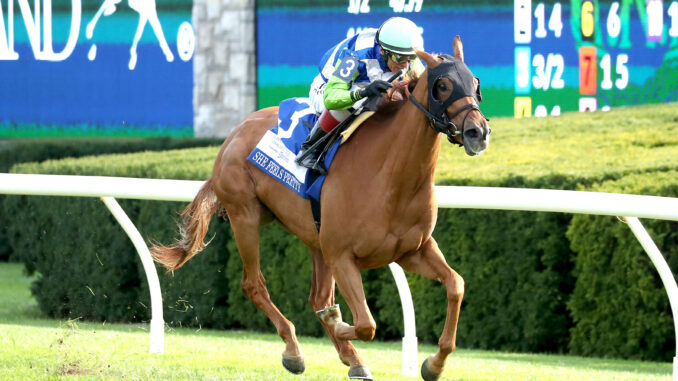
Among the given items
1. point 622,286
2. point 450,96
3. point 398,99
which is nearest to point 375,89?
point 398,99

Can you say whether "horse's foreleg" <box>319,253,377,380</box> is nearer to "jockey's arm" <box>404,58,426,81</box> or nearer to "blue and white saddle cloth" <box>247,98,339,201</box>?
"blue and white saddle cloth" <box>247,98,339,201</box>

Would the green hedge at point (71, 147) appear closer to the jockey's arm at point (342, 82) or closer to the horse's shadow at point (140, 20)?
the horse's shadow at point (140, 20)

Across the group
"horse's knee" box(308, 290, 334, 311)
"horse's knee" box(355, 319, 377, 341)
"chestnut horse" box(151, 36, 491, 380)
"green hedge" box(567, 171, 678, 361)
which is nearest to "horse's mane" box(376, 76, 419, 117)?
"chestnut horse" box(151, 36, 491, 380)

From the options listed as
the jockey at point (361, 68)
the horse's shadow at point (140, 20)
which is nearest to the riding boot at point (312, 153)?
the jockey at point (361, 68)

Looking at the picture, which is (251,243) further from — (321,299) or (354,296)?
(354,296)

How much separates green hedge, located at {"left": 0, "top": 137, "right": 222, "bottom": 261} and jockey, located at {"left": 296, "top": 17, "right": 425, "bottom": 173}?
7255 mm

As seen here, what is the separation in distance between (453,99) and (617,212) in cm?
97

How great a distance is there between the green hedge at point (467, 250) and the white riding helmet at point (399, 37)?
2891 millimetres

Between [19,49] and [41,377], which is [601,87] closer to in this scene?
[19,49]

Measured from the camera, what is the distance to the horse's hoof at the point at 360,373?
4488 mm

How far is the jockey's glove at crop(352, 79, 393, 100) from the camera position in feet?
13.7

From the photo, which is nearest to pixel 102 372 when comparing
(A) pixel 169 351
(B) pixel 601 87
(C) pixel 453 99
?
(A) pixel 169 351

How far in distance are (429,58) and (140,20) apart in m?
9.05

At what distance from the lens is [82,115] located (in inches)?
506
